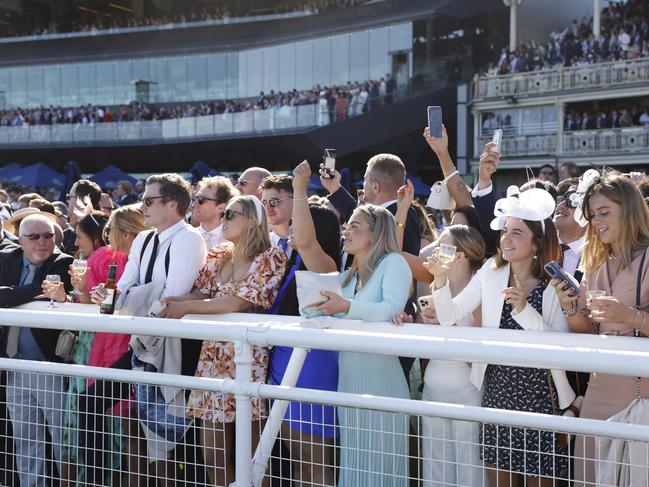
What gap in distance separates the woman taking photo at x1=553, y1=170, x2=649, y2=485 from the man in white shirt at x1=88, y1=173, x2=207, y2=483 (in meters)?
1.89

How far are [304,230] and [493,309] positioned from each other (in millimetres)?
1010

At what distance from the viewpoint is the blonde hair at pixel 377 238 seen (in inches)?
148

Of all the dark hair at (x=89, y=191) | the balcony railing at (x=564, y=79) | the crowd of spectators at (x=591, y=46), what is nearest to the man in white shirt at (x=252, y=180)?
the dark hair at (x=89, y=191)

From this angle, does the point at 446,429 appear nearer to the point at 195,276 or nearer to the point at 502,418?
the point at 502,418

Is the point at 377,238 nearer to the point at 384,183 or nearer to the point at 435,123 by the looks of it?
the point at 384,183

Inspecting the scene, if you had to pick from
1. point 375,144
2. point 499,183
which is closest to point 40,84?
point 375,144

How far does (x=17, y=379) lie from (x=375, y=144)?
28920mm

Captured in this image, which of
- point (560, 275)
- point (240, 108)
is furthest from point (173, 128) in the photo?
point (560, 275)

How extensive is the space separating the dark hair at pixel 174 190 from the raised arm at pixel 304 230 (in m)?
0.77

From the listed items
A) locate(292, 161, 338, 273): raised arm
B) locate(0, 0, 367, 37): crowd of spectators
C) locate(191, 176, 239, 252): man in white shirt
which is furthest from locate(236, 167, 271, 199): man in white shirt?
locate(0, 0, 367, 37): crowd of spectators

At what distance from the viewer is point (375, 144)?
105 ft

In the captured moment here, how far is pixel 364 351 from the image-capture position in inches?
103

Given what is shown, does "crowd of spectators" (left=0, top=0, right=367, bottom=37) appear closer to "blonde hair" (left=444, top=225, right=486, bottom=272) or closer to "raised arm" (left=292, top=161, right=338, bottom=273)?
"blonde hair" (left=444, top=225, right=486, bottom=272)

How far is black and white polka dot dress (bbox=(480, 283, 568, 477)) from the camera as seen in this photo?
9.93 feet
